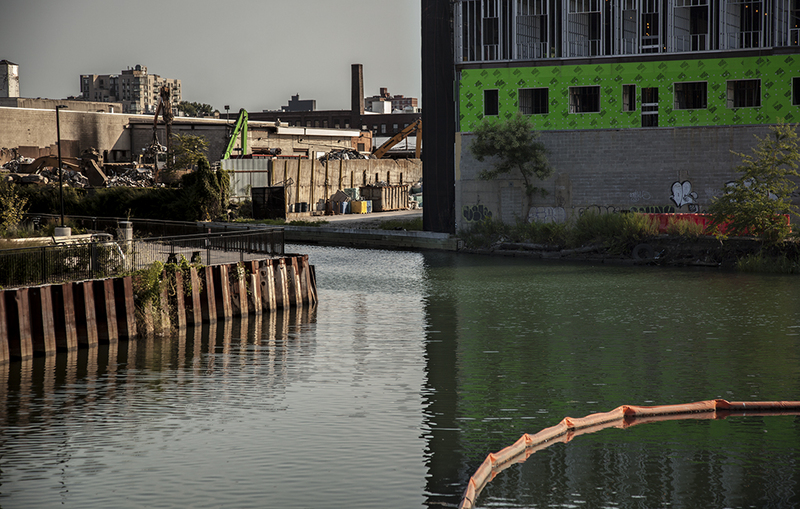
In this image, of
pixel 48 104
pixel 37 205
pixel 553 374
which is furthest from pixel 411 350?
pixel 48 104

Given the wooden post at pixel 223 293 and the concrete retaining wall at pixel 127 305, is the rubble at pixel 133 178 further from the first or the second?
the wooden post at pixel 223 293

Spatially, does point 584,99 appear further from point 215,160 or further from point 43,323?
point 215,160

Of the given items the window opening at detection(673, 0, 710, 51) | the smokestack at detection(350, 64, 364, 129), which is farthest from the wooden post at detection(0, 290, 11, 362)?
the smokestack at detection(350, 64, 364, 129)

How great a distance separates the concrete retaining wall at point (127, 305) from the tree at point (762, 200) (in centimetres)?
2237

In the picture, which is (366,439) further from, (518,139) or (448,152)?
(448,152)

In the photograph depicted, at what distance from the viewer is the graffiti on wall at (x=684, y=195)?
48812 millimetres

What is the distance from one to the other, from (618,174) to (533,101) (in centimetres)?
678

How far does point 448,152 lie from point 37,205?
26639mm

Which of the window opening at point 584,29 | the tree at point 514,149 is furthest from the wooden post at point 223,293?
the window opening at point 584,29

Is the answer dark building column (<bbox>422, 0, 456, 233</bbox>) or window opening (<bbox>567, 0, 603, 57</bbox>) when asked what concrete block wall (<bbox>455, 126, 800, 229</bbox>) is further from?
window opening (<bbox>567, 0, 603, 57</bbox>)

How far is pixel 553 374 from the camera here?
20.0 meters

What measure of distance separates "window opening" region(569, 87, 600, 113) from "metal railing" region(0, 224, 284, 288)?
27.0 meters

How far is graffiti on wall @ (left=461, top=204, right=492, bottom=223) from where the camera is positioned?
5297 cm

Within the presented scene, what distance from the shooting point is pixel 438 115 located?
180 feet
